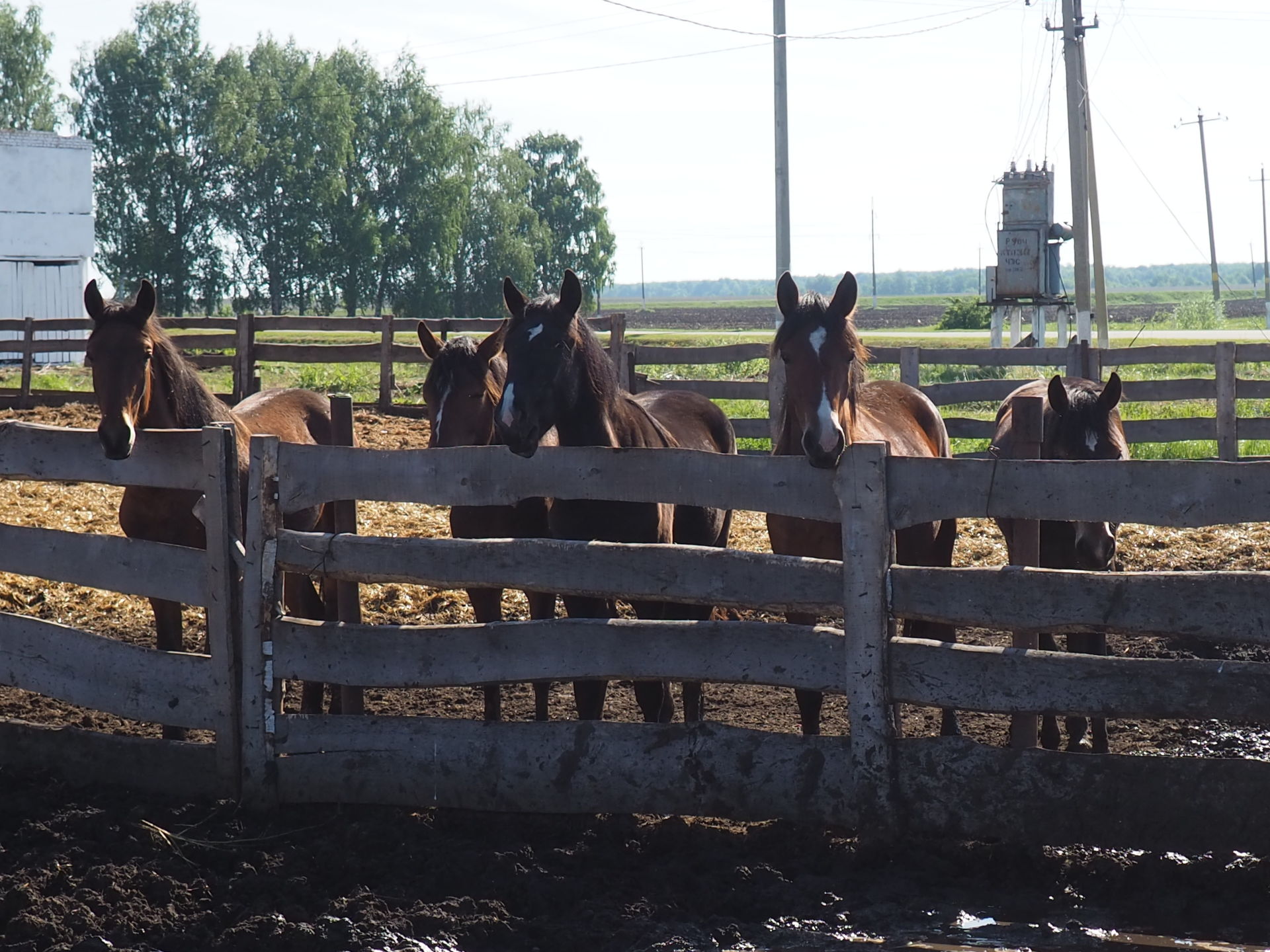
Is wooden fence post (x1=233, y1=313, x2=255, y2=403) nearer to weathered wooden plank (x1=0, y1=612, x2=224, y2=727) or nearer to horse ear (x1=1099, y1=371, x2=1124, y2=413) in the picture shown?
weathered wooden plank (x1=0, y1=612, x2=224, y2=727)

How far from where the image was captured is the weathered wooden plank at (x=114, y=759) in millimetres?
4633

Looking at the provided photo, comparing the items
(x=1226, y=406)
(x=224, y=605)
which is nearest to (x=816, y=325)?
(x=224, y=605)

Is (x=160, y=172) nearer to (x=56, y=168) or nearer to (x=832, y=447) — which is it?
(x=56, y=168)

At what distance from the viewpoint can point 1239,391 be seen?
1284 centimetres

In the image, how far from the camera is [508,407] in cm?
460

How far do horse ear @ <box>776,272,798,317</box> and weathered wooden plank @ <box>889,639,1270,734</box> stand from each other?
1557 mm

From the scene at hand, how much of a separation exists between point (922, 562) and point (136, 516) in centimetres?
355

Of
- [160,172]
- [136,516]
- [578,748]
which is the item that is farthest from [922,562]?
[160,172]

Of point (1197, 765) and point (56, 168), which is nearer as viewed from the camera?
point (1197, 765)

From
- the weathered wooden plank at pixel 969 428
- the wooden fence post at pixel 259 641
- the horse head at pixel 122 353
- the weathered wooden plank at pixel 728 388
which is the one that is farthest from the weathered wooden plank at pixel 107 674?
the weathered wooden plank at pixel 969 428

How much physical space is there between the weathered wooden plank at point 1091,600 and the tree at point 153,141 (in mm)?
50288

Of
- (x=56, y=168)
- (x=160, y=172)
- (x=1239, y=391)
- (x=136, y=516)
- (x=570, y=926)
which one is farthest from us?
(x=160, y=172)

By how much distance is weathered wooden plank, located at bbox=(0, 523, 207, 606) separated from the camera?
4664 mm

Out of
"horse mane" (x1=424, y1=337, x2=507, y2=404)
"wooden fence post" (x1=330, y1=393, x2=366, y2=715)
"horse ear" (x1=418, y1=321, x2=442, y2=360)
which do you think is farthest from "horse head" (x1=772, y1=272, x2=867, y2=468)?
"horse ear" (x1=418, y1=321, x2=442, y2=360)
